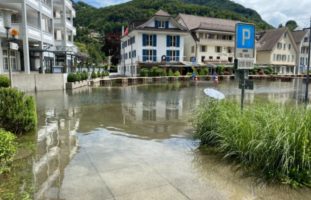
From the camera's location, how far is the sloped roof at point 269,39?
5600 centimetres

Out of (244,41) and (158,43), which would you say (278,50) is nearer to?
(158,43)

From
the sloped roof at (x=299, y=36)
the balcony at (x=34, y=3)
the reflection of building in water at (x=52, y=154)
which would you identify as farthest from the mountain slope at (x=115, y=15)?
the reflection of building in water at (x=52, y=154)

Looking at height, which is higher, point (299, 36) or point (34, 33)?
point (299, 36)

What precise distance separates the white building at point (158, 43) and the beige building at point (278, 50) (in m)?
22.6

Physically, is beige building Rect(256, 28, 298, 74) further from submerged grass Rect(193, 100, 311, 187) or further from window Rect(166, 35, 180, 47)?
submerged grass Rect(193, 100, 311, 187)

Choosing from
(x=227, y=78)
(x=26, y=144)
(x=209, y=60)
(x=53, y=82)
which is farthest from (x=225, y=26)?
(x=26, y=144)

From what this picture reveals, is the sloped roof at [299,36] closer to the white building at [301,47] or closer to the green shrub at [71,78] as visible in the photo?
the white building at [301,47]

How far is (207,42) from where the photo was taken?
1941 inches

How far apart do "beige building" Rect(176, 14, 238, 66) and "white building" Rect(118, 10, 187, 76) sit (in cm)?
497

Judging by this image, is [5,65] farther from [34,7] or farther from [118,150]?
[118,150]

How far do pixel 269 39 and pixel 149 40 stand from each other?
1208 inches

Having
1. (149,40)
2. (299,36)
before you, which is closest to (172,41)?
(149,40)

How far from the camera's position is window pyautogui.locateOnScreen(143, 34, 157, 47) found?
42938 mm

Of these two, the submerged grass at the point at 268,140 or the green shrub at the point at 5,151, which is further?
the green shrub at the point at 5,151
